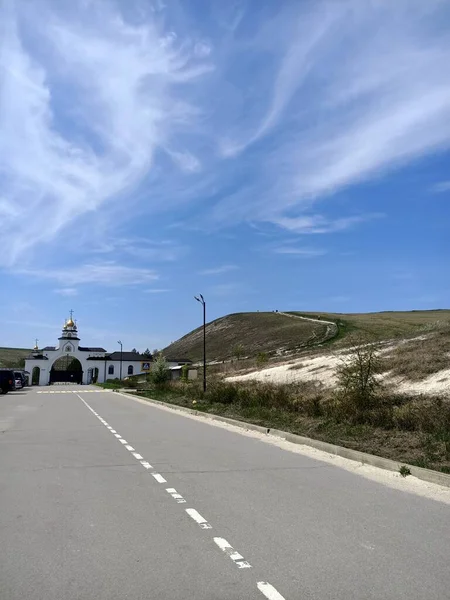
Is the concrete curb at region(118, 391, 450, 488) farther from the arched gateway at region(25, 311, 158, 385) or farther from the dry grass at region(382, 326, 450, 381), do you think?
the arched gateway at region(25, 311, 158, 385)

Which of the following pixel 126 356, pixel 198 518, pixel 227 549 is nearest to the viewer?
pixel 227 549

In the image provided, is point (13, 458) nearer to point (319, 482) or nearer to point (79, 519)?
point (79, 519)

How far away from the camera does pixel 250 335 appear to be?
139m

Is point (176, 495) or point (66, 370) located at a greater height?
point (66, 370)

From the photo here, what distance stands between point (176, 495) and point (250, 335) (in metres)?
131

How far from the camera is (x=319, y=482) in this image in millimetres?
9234

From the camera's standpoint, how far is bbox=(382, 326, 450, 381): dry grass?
22.7 metres

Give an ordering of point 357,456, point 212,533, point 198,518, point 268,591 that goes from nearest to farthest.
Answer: point 268,591
point 212,533
point 198,518
point 357,456

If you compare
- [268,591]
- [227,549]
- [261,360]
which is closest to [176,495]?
[227,549]

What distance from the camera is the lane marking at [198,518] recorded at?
647cm

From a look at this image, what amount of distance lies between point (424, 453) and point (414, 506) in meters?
3.60

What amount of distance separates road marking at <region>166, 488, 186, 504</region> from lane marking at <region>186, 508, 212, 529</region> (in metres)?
0.51

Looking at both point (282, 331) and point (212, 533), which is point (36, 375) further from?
point (212, 533)

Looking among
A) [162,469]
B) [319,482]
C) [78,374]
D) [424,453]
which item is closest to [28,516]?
[162,469]
